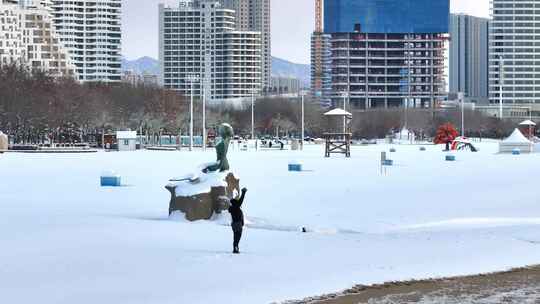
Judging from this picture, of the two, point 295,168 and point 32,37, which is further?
point 32,37

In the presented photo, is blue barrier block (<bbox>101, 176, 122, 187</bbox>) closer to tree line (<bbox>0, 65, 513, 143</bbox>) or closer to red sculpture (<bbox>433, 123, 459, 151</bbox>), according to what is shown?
red sculpture (<bbox>433, 123, 459, 151</bbox>)

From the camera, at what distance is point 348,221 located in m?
26.4

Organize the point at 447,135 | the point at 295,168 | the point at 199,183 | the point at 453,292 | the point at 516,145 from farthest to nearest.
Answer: the point at 447,135
the point at 516,145
the point at 295,168
the point at 199,183
the point at 453,292

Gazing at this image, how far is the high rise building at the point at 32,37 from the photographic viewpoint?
175 meters

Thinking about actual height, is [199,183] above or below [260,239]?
above

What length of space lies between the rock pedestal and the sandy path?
9045mm

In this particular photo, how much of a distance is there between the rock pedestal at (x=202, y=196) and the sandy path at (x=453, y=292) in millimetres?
9045

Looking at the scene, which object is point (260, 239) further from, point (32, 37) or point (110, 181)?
point (32, 37)

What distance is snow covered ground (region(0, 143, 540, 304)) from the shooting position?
56.3 ft

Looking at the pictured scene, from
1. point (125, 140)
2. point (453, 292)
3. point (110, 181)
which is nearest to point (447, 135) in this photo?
point (125, 140)

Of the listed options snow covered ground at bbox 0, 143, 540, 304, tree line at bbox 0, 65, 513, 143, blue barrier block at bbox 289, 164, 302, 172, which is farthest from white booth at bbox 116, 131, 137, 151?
snow covered ground at bbox 0, 143, 540, 304

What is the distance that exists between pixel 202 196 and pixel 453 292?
33.9ft

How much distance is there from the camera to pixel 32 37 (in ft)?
599

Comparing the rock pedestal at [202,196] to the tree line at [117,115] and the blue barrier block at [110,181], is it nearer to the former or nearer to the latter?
the blue barrier block at [110,181]
